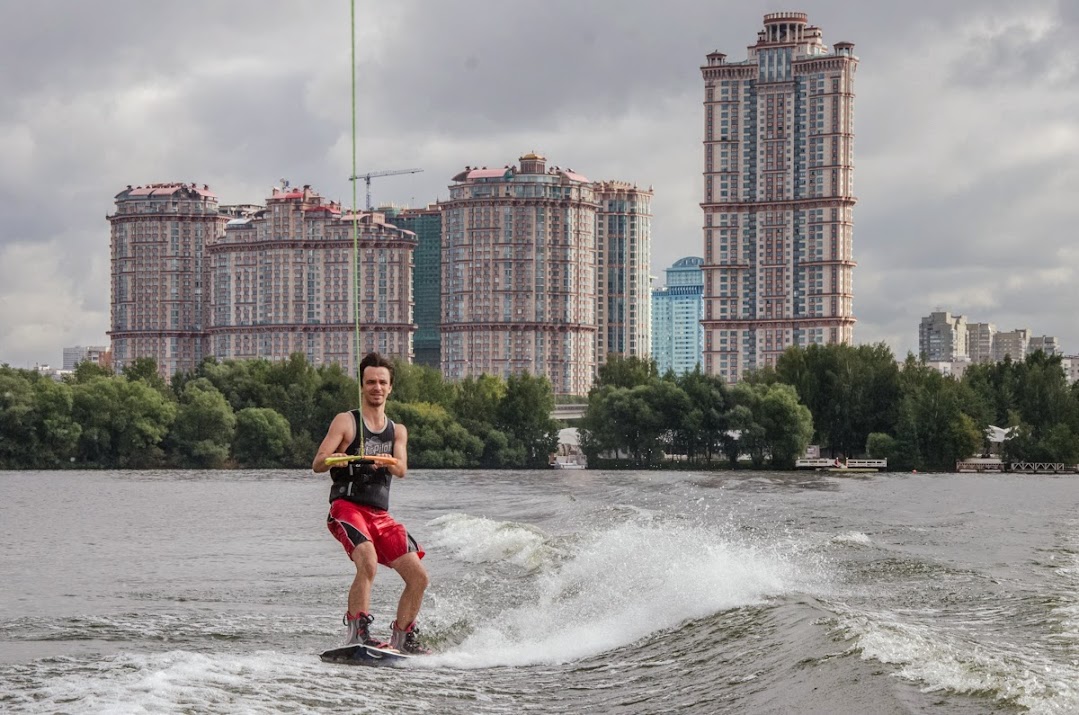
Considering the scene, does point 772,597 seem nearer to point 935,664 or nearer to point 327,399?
point 935,664

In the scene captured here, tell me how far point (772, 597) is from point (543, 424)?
95060 millimetres

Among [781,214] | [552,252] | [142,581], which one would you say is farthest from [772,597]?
[552,252]

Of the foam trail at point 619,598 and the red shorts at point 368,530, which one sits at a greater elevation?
the red shorts at point 368,530

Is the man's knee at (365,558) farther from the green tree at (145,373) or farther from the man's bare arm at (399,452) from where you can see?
the green tree at (145,373)

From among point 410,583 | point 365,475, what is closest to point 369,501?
point 365,475

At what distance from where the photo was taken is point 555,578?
18547mm

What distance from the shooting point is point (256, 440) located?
99.1 m

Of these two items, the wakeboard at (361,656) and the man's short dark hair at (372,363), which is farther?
the man's short dark hair at (372,363)

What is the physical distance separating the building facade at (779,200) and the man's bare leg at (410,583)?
156894 millimetres

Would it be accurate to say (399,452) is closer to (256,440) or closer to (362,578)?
(362,578)

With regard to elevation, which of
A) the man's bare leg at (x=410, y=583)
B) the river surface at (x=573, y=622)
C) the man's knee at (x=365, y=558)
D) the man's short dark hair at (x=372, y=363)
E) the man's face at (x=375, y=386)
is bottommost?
the river surface at (x=573, y=622)

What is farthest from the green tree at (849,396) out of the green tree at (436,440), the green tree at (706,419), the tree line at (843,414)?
the green tree at (436,440)

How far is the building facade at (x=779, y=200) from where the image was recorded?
167625 millimetres

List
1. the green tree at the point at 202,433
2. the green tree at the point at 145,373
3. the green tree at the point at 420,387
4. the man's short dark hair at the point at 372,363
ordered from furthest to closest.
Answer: the green tree at the point at 145,373, the green tree at the point at 420,387, the green tree at the point at 202,433, the man's short dark hair at the point at 372,363
